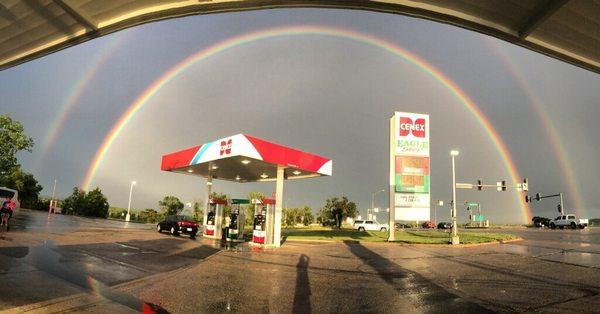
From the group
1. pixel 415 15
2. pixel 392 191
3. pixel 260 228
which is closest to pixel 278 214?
pixel 260 228

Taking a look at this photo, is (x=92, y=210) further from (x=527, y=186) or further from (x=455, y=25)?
(x=455, y=25)

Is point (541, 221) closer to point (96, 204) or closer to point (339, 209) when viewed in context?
point (339, 209)

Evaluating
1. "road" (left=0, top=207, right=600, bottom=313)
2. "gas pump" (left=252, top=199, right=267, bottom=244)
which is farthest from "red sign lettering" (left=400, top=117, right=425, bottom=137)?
"road" (left=0, top=207, right=600, bottom=313)

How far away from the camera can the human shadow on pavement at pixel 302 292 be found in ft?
24.9

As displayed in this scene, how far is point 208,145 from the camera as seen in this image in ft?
79.3

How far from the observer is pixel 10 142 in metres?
53.9

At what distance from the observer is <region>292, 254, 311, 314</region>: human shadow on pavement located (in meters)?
7.58

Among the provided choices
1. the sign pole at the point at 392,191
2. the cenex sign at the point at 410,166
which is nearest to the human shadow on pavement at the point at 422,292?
the sign pole at the point at 392,191

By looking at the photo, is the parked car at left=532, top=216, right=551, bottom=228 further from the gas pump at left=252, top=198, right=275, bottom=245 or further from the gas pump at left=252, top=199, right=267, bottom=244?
the gas pump at left=252, top=199, right=267, bottom=244

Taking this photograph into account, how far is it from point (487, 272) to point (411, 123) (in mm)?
18768

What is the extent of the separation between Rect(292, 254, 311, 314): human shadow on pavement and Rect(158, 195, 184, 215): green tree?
57294 millimetres

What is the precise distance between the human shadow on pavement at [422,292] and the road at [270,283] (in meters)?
0.02

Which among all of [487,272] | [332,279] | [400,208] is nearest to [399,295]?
[332,279]

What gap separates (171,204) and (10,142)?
A: 2559cm
